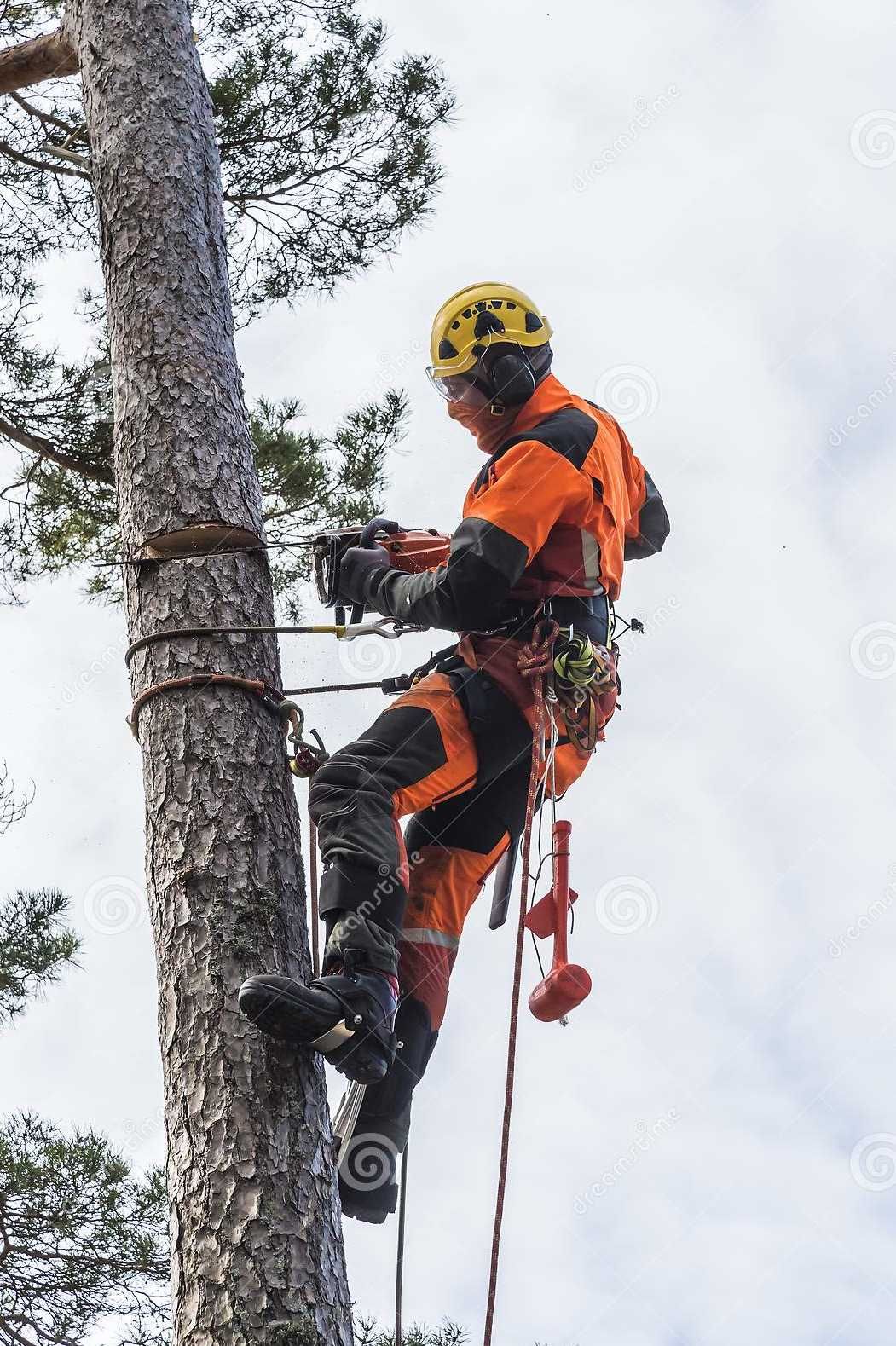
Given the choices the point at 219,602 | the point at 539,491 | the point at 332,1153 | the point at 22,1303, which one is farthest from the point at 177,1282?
the point at 22,1303

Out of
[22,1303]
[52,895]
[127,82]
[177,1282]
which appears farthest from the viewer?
[52,895]

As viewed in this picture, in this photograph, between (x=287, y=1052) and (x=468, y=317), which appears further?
(x=468, y=317)

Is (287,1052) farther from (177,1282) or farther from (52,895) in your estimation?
(52,895)

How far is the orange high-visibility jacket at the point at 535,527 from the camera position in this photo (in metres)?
2.97

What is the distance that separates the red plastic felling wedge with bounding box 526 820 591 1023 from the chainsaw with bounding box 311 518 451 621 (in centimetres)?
65

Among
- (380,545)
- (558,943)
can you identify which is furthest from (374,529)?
(558,943)

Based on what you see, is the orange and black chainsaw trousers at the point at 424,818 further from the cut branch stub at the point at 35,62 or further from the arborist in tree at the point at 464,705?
the cut branch stub at the point at 35,62

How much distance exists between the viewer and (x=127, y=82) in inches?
148

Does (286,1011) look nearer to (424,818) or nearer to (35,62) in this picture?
(424,818)

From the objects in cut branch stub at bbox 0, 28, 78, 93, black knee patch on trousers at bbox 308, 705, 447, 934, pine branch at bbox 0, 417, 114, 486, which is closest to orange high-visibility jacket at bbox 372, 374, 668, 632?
black knee patch on trousers at bbox 308, 705, 447, 934

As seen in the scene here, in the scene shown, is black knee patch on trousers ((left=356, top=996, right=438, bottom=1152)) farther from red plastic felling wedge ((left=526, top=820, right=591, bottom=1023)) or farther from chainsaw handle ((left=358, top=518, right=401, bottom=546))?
chainsaw handle ((left=358, top=518, right=401, bottom=546))

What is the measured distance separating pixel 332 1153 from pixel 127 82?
2678mm

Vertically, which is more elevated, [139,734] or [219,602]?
[219,602]

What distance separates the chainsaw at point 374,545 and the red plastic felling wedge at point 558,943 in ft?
2.12
